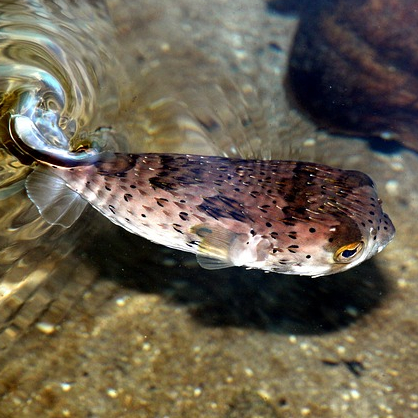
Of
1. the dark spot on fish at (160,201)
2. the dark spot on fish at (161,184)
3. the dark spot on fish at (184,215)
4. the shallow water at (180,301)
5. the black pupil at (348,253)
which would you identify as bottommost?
the shallow water at (180,301)

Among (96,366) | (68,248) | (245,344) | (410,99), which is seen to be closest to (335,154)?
(410,99)

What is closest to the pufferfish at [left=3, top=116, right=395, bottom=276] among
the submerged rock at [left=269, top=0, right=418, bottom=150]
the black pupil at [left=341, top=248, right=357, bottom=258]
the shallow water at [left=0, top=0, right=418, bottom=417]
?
the black pupil at [left=341, top=248, right=357, bottom=258]

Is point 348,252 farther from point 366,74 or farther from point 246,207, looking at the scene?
point 366,74

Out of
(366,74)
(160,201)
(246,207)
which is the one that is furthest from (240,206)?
(366,74)

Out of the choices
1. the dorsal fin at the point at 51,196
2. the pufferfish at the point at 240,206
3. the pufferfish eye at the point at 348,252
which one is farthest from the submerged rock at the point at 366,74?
the dorsal fin at the point at 51,196

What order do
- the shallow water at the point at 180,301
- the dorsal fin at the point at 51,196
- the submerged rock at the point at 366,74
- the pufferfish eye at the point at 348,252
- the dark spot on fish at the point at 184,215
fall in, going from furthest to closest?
the submerged rock at the point at 366,74 < the shallow water at the point at 180,301 < the dorsal fin at the point at 51,196 < the dark spot on fish at the point at 184,215 < the pufferfish eye at the point at 348,252

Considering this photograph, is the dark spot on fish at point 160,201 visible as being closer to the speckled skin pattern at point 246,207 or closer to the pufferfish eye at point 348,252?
the speckled skin pattern at point 246,207
